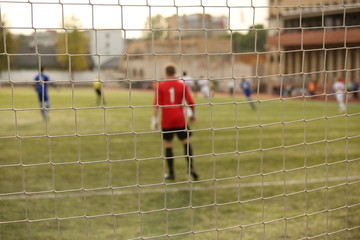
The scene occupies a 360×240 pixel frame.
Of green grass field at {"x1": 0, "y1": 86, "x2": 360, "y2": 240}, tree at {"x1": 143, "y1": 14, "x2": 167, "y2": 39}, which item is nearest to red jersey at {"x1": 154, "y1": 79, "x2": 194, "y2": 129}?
green grass field at {"x1": 0, "y1": 86, "x2": 360, "y2": 240}

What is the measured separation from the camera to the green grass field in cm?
370

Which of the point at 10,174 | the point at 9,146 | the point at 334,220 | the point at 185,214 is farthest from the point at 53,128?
the point at 334,220

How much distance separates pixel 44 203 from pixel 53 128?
26.9 ft

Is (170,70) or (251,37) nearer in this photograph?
(251,37)

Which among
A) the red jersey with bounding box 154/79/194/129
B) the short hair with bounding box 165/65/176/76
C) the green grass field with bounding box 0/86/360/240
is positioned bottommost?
the green grass field with bounding box 0/86/360/240

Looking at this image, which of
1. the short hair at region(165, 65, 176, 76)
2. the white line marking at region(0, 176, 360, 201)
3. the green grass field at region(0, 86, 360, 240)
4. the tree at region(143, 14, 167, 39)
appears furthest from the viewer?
the short hair at region(165, 65, 176, 76)

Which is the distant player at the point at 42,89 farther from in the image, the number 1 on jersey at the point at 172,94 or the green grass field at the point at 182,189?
the number 1 on jersey at the point at 172,94

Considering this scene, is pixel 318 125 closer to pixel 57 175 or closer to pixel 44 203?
pixel 57 175

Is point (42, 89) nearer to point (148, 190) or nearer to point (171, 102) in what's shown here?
point (148, 190)

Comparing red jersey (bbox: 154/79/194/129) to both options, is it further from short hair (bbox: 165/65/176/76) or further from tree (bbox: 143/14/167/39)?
tree (bbox: 143/14/167/39)

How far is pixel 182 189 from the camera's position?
19.1ft

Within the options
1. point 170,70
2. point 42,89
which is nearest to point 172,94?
point 170,70

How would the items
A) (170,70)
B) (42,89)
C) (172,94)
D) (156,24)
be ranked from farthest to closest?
1. (172,94)
2. (170,70)
3. (156,24)
4. (42,89)

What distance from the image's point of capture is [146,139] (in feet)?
34.9
